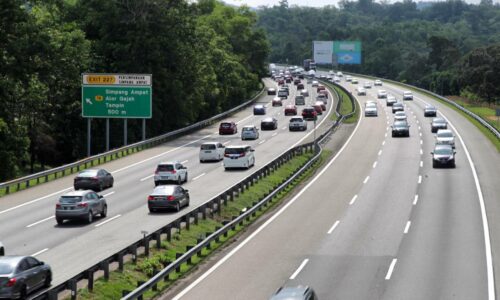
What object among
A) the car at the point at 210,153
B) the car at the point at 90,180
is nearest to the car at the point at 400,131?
the car at the point at 210,153

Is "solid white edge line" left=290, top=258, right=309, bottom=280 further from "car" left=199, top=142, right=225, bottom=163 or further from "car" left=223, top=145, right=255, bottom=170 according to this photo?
"car" left=199, top=142, right=225, bottom=163

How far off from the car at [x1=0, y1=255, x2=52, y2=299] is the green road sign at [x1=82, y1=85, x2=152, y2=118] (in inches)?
1668

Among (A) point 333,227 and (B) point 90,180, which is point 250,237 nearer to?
(A) point 333,227

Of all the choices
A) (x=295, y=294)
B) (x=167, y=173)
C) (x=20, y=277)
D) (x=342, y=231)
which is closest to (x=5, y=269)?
(x=20, y=277)

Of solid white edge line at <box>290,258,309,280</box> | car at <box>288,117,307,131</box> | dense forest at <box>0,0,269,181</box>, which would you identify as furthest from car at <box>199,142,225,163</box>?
solid white edge line at <box>290,258,309,280</box>

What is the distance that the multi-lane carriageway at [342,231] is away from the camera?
27438mm

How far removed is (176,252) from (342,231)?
8.16 meters

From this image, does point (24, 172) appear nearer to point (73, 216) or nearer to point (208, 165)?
point (208, 165)

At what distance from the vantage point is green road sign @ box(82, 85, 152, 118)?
2667 inches

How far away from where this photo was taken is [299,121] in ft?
286

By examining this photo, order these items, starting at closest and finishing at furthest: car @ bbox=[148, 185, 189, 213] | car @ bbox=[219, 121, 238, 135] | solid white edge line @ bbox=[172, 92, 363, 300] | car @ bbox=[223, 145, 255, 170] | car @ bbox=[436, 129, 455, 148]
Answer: solid white edge line @ bbox=[172, 92, 363, 300]
car @ bbox=[148, 185, 189, 213]
car @ bbox=[223, 145, 255, 170]
car @ bbox=[436, 129, 455, 148]
car @ bbox=[219, 121, 238, 135]

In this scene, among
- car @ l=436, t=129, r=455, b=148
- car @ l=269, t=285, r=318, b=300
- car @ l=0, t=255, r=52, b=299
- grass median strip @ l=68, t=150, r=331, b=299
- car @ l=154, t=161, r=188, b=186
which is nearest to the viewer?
car @ l=269, t=285, r=318, b=300

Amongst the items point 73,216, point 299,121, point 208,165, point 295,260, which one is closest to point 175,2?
point 299,121

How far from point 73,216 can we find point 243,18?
11327 cm
